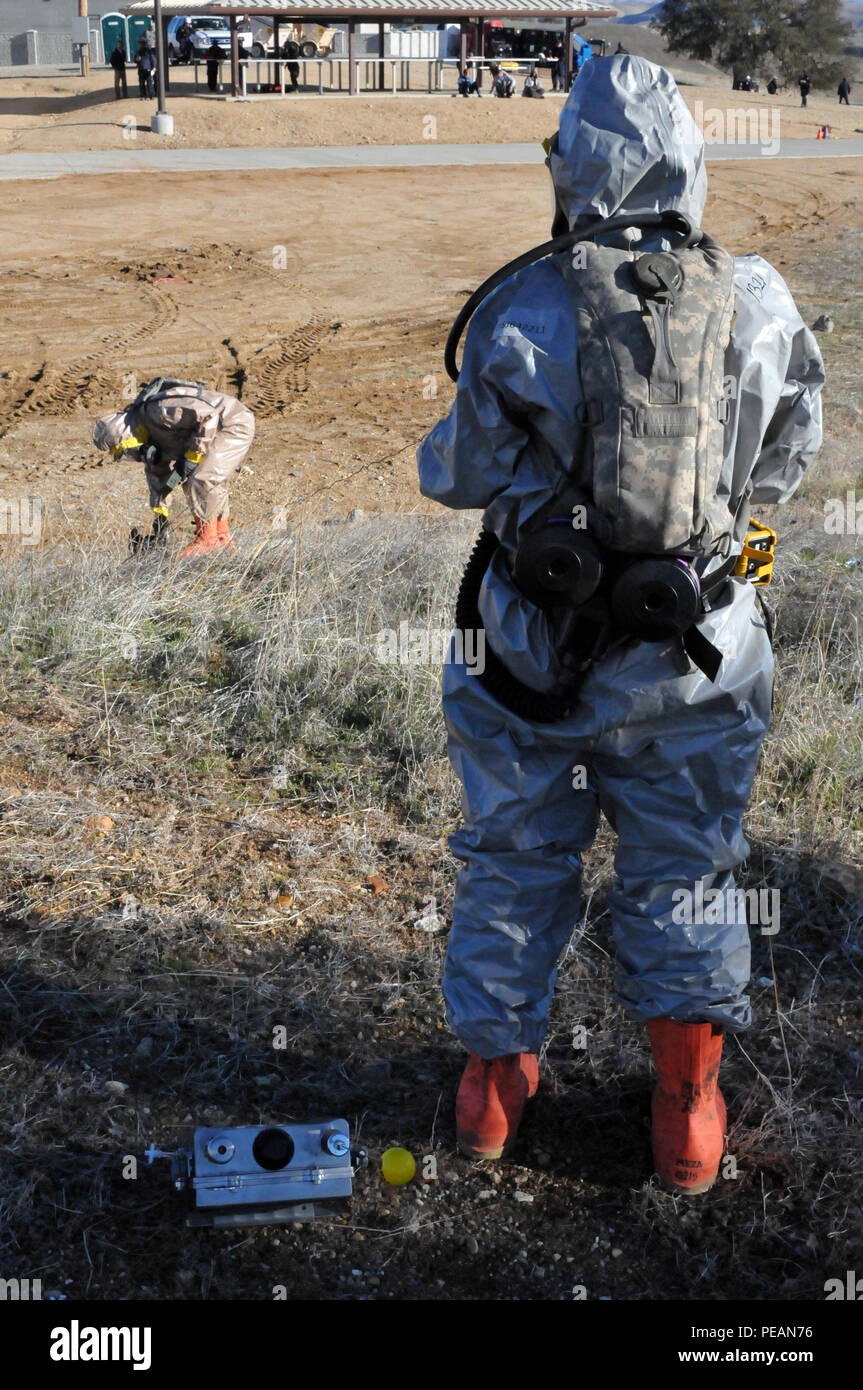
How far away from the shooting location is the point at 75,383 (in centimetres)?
995

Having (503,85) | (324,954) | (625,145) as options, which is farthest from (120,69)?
(625,145)

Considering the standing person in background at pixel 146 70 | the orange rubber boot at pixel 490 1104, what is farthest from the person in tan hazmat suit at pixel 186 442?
the standing person in background at pixel 146 70

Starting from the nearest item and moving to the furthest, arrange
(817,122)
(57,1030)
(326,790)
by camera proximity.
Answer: (57,1030), (326,790), (817,122)

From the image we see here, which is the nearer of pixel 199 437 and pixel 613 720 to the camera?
pixel 613 720

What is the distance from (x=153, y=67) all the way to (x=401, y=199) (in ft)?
39.6

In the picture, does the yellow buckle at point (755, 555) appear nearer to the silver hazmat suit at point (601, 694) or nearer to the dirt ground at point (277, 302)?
the silver hazmat suit at point (601, 694)

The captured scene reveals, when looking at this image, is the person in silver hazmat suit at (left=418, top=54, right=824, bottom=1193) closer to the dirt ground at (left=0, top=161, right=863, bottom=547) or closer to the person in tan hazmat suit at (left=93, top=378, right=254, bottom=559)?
the person in tan hazmat suit at (left=93, top=378, right=254, bottom=559)

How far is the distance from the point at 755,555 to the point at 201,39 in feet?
102

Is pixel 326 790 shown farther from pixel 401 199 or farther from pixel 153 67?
pixel 153 67

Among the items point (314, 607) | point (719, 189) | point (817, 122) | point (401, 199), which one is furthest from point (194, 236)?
point (817, 122)

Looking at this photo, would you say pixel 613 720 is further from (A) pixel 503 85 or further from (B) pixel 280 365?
(A) pixel 503 85

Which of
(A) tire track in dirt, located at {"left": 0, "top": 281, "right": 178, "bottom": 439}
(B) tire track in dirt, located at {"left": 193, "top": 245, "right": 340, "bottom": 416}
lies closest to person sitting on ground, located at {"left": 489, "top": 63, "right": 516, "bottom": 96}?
(B) tire track in dirt, located at {"left": 193, "top": 245, "right": 340, "bottom": 416}

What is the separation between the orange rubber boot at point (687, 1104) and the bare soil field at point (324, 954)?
0.06 meters

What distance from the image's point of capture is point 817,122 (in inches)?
1204
